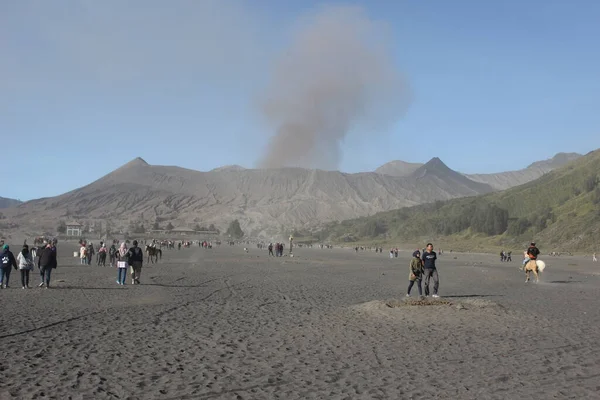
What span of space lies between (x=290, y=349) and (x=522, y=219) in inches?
4222

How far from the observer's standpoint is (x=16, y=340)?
9781mm

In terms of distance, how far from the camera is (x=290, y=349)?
9.61m

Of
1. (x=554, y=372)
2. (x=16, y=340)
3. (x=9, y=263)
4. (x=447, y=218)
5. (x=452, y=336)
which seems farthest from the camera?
(x=447, y=218)

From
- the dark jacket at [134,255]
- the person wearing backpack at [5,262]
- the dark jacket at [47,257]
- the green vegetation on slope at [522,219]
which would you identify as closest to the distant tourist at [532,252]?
the dark jacket at [134,255]

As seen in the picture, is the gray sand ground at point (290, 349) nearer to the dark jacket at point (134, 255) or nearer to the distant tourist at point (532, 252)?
the dark jacket at point (134, 255)

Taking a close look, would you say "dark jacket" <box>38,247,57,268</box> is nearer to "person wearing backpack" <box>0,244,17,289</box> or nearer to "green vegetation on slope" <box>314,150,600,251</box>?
"person wearing backpack" <box>0,244,17,289</box>

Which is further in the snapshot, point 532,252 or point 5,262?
point 532,252

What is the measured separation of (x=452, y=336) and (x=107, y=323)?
7.56 metres

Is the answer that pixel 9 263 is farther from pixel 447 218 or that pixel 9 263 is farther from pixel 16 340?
pixel 447 218

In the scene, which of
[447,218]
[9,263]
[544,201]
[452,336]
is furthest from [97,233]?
[452,336]

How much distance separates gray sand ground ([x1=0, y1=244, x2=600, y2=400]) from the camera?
710 centimetres

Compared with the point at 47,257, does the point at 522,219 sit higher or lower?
higher

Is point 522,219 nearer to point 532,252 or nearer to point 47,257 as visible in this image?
point 532,252

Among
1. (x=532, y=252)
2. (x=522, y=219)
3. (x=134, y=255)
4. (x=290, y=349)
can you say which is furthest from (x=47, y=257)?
(x=522, y=219)
